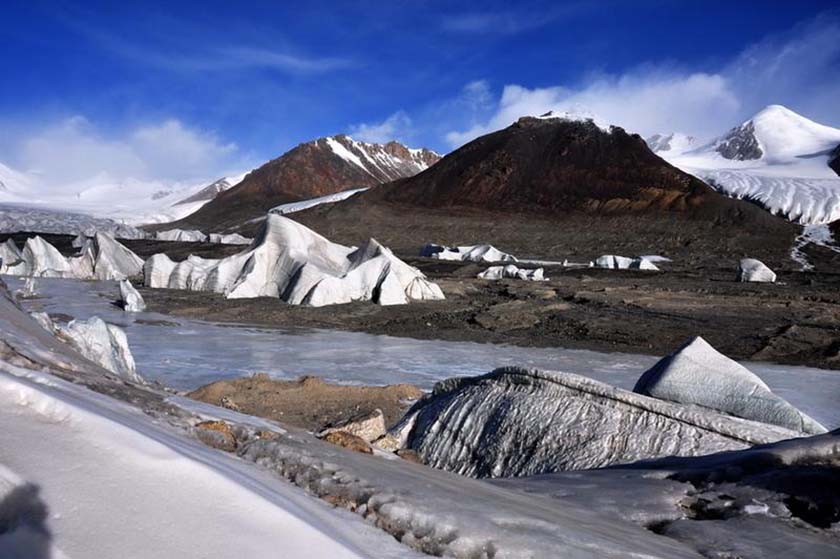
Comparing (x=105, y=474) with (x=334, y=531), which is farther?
(x=334, y=531)

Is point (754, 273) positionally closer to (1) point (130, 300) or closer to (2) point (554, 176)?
(1) point (130, 300)

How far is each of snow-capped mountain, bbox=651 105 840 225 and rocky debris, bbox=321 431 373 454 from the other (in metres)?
58.8

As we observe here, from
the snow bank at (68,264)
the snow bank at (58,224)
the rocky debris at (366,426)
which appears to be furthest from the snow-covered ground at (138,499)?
the snow bank at (58,224)

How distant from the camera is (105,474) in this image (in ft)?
4.75

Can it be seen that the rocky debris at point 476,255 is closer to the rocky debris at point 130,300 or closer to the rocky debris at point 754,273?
the rocky debris at point 754,273

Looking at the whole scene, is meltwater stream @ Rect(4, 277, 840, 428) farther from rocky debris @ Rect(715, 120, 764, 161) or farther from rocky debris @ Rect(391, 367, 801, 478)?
rocky debris @ Rect(715, 120, 764, 161)

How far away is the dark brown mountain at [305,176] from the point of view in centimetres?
8312

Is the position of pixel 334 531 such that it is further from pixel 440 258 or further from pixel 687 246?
pixel 687 246

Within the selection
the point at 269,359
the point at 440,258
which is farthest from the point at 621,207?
the point at 269,359

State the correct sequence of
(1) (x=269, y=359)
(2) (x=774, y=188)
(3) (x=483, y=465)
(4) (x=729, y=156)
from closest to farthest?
(3) (x=483, y=465) → (1) (x=269, y=359) → (2) (x=774, y=188) → (4) (x=729, y=156)

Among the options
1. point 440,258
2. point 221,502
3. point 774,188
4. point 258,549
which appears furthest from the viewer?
point 774,188

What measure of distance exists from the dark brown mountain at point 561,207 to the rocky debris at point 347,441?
119 feet

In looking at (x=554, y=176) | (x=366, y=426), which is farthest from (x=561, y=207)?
(x=366, y=426)

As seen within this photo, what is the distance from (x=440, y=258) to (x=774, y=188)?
129 feet
